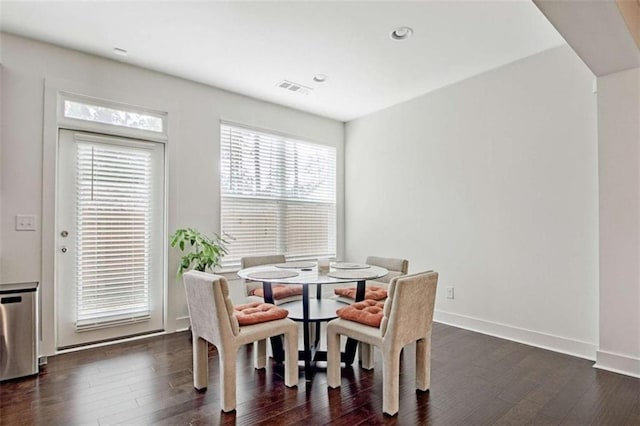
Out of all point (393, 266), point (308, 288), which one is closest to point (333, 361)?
point (308, 288)

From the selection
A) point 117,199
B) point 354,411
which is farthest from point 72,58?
point 354,411

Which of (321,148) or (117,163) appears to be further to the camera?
(321,148)

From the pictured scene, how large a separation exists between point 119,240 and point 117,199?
16.4 inches

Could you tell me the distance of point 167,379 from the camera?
259 centimetres

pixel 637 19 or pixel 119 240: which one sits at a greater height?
pixel 637 19

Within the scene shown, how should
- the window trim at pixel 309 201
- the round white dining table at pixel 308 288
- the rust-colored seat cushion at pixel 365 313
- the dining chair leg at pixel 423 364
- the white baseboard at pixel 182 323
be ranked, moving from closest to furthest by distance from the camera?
1. the rust-colored seat cushion at pixel 365 313
2. the dining chair leg at pixel 423 364
3. the round white dining table at pixel 308 288
4. the white baseboard at pixel 182 323
5. the window trim at pixel 309 201

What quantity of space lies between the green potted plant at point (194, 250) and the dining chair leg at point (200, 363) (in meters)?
1.19

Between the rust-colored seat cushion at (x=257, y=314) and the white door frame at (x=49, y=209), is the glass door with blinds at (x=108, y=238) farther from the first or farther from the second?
the rust-colored seat cushion at (x=257, y=314)

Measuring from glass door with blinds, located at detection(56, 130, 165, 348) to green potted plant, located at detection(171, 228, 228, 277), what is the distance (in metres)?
0.28

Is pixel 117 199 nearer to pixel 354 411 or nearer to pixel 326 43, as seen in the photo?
pixel 326 43

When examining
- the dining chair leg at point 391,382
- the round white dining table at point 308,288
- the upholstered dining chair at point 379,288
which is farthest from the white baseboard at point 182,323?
the dining chair leg at point 391,382

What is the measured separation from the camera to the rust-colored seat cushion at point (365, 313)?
90.0 inches

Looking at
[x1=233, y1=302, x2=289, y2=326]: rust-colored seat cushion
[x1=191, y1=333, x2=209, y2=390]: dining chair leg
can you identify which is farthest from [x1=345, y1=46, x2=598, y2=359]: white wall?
[x1=191, y1=333, x2=209, y2=390]: dining chair leg

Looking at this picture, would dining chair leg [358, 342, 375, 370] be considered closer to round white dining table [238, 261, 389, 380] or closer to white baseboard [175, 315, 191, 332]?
round white dining table [238, 261, 389, 380]
